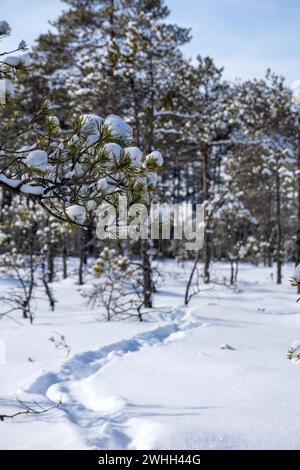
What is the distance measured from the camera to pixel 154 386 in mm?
3789

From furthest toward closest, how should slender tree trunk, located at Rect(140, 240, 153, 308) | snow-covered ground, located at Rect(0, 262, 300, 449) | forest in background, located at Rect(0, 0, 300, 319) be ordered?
slender tree trunk, located at Rect(140, 240, 153, 308)
forest in background, located at Rect(0, 0, 300, 319)
snow-covered ground, located at Rect(0, 262, 300, 449)

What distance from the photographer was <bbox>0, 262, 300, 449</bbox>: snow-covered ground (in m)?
2.67

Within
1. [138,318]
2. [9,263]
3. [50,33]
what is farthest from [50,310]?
[50,33]

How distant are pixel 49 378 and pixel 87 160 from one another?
2.49 metres

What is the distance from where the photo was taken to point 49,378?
13.6 ft

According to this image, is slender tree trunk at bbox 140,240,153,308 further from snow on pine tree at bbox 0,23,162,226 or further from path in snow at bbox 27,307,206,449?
snow on pine tree at bbox 0,23,162,226

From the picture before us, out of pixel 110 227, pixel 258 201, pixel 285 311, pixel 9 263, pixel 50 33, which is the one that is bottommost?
pixel 285 311

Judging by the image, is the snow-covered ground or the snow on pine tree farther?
the snow-covered ground

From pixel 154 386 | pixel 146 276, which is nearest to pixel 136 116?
pixel 146 276

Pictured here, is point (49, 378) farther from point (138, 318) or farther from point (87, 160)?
point (138, 318)

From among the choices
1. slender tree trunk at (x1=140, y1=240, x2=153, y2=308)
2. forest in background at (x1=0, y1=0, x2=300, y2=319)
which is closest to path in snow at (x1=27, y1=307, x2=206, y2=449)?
forest in background at (x1=0, y1=0, x2=300, y2=319)

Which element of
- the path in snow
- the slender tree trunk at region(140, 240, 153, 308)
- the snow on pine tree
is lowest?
the path in snow

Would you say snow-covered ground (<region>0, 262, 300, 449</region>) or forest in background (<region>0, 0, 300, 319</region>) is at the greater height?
forest in background (<region>0, 0, 300, 319</region>)
